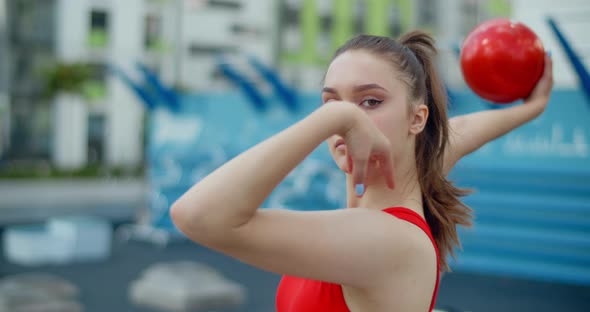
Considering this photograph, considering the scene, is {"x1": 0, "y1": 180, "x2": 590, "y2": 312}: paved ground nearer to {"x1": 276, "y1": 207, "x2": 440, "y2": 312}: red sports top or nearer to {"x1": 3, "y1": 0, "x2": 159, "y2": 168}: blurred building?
{"x1": 276, "y1": 207, "x2": 440, "y2": 312}: red sports top

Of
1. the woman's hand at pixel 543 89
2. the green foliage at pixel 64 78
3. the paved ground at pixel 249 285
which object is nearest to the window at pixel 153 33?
the green foliage at pixel 64 78

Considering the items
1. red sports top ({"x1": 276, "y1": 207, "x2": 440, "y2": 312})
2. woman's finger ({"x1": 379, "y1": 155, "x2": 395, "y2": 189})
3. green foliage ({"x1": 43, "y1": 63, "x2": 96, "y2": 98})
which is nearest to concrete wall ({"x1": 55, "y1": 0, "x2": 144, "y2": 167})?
green foliage ({"x1": 43, "y1": 63, "x2": 96, "y2": 98})

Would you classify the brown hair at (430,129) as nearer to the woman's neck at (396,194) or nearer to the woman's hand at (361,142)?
the woman's neck at (396,194)

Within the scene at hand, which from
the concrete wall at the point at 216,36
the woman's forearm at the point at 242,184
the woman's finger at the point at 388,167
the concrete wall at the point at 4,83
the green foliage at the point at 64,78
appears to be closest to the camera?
the woman's forearm at the point at 242,184

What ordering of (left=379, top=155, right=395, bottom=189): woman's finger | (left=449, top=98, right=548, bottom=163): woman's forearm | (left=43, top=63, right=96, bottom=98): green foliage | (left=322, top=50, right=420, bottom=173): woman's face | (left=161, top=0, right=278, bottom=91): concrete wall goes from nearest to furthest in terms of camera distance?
(left=379, top=155, right=395, bottom=189): woman's finger < (left=322, top=50, right=420, bottom=173): woman's face < (left=449, top=98, right=548, bottom=163): woman's forearm < (left=43, top=63, right=96, bottom=98): green foliage < (left=161, top=0, right=278, bottom=91): concrete wall

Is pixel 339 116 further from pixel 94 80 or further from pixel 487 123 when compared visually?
pixel 94 80

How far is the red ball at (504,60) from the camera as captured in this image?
1723mm

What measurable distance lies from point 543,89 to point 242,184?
1088mm

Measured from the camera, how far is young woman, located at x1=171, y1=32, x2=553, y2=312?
100 cm

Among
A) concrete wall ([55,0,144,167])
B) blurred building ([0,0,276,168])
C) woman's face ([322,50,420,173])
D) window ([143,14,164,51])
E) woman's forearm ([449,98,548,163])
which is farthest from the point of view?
window ([143,14,164,51])

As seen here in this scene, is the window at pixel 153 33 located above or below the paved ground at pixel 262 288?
above

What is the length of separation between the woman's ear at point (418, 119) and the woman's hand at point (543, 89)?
59 cm

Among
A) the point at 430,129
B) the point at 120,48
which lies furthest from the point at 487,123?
the point at 120,48

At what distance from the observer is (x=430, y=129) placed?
140 centimetres
